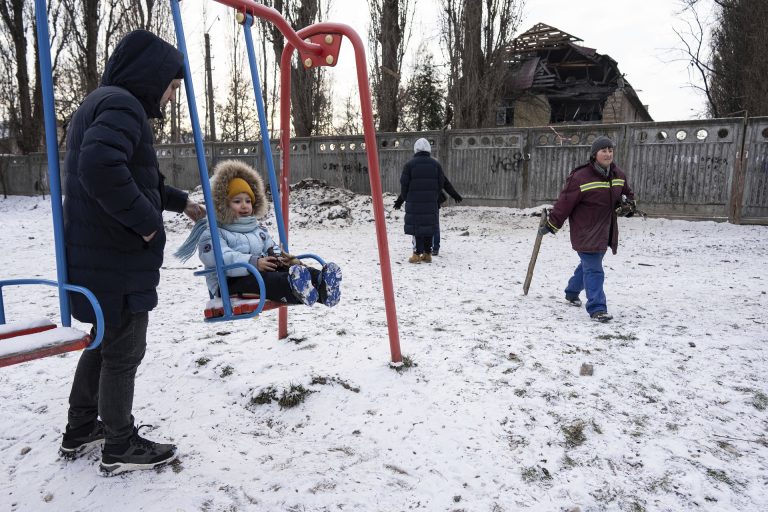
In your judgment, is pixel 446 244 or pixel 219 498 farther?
pixel 446 244

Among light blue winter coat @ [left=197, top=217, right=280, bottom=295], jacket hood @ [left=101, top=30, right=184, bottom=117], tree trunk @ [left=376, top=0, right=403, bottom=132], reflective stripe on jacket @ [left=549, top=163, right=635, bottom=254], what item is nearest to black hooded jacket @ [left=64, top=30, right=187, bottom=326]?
jacket hood @ [left=101, top=30, right=184, bottom=117]

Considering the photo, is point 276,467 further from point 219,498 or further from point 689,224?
point 689,224

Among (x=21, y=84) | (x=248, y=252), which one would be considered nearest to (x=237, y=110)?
(x=21, y=84)

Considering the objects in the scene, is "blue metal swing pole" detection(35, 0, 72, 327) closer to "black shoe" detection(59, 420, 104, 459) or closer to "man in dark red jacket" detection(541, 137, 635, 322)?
"black shoe" detection(59, 420, 104, 459)

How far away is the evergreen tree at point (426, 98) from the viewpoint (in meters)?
20.5

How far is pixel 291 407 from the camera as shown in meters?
2.83

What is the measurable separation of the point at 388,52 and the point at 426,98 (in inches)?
256

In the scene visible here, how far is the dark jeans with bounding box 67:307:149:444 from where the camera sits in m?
2.08

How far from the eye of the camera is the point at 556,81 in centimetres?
2291

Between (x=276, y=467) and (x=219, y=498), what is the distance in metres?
0.30

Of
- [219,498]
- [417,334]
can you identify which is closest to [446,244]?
[417,334]

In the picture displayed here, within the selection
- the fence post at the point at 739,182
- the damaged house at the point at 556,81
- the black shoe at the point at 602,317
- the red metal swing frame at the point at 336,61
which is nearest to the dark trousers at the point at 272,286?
the red metal swing frame at the point at 336,61

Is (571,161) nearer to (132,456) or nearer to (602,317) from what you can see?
(602,317)

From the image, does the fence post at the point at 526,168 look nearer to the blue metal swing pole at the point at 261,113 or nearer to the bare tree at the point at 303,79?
the bare tree at the point at 303,79
